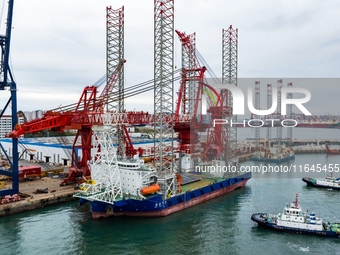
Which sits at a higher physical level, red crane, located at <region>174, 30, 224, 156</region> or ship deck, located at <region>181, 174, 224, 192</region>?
red crane, located at <region>174, 30, 224, 156</region>

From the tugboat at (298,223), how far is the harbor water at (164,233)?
320 mm

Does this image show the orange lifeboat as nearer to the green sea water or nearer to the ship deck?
the green sea water

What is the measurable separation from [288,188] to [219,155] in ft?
21.0

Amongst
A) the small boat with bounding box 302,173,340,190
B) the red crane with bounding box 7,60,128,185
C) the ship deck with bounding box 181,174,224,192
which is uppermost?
the red crane with bounding box 7,60,128,185

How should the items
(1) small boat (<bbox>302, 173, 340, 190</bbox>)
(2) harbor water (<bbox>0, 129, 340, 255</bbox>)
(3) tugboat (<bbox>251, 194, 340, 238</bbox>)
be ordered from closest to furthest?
1. (2) harbor water (<bbox>0, 129, 340, 255</bbox>)
2. (3) tugboat (<bbox>251, 194, 340, 238</bbox>)
3. (1) small boat (<bbox>302, 173, 340, 190</bbox>)

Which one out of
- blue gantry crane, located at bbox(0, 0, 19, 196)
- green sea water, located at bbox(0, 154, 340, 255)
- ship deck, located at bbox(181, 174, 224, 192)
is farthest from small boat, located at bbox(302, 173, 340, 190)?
blue gantry crane, located at bbox(0, 0, 19, 196)

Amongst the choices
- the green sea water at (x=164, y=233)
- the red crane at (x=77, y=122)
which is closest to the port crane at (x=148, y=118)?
the red crane at (x=77, y=122)

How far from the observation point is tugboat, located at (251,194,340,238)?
14.4m

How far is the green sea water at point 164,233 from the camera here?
42.3ft

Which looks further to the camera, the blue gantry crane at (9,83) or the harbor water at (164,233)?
the blue gantry crane at (9,83)

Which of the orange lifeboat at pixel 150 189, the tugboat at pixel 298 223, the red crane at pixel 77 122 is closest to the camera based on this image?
the tugboat at pixel 298 223

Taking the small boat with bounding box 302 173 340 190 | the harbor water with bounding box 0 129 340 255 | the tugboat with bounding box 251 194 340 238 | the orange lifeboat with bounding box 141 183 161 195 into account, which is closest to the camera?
the harbor water with bounding box 0 129 340 255

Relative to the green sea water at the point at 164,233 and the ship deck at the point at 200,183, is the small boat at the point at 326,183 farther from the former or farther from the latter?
the ship deck at the point at 200,183

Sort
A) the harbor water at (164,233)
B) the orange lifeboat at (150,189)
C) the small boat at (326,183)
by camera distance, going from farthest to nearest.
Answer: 1. the small boat at (326,183)
2. the orange lifeboat at (150,189)
3. the harbor water at (164,233)
